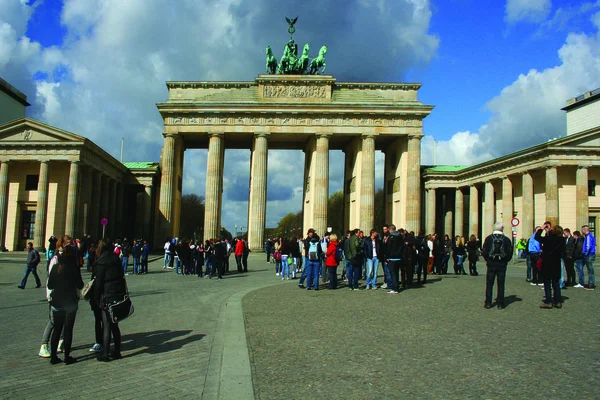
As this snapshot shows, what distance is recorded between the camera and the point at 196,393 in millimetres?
5609

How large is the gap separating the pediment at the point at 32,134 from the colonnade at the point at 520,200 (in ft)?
121

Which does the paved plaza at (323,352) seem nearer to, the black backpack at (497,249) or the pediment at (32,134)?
the black backpack at (497,249)

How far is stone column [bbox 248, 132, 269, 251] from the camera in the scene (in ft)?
157

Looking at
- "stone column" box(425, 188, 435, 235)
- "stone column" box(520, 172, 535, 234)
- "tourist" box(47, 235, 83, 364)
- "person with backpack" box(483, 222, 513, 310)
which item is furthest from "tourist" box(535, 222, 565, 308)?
"stone column" box(425, 188, 435, 235)

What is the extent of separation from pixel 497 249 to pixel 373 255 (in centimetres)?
534

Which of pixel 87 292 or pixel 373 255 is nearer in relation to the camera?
pixel 87 292

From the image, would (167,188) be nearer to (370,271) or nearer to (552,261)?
(370,271)

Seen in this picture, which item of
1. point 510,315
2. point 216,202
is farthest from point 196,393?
point 216,202

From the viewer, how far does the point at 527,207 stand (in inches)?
1658

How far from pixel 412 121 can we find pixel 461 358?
43.7 meters

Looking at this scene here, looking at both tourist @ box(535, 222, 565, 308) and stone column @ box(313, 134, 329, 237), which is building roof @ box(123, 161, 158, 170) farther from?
tourist @ box(535, 222, 565, 308)

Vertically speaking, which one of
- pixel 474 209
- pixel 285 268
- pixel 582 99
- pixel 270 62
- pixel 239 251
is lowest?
pixel 285 268

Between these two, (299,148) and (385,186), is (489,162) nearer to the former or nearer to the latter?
(385,186)

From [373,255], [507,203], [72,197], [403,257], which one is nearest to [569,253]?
[403,257]
